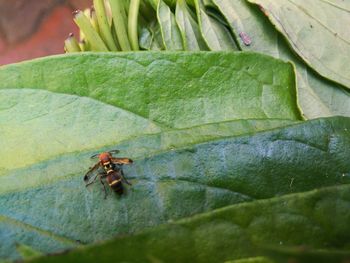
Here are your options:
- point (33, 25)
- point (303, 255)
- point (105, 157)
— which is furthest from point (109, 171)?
point (33, 25)

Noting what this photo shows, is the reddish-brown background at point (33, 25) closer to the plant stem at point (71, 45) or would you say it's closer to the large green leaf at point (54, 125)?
the plant stem at point (71, 45)

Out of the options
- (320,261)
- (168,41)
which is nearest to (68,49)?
(168,41)

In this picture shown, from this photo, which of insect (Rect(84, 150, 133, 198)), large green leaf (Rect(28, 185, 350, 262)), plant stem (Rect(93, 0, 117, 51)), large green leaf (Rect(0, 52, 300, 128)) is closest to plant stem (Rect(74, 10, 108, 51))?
plant stem (Rect(93, 0, 117, 51))

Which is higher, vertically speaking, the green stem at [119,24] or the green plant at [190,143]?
the green stem at [119,24]

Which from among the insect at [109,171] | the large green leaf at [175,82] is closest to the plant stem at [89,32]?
the large green leaf at [175,82]

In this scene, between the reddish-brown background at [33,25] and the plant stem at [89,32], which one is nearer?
the plant stem at [89,32]

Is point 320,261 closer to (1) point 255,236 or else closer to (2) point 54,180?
(1) point 255,236
